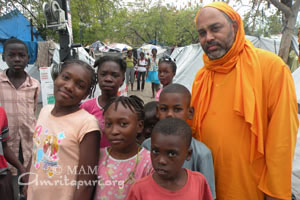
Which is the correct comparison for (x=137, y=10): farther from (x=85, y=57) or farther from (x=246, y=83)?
(x=246, y=83)

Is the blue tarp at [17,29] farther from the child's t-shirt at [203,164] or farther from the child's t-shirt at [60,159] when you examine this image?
the child's t-shirt at [203,164]

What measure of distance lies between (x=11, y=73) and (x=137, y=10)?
95.1 ft

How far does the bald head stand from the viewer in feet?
5.56

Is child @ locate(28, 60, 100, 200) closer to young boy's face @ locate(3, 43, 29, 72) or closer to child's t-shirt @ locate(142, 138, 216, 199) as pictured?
child's t-shirt @ locate(142, 138, 216, 199)

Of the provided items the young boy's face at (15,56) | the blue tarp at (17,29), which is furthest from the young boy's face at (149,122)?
the blue tarp at (17,29)

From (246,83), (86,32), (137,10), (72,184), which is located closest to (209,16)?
(246,83)

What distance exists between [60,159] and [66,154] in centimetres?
5

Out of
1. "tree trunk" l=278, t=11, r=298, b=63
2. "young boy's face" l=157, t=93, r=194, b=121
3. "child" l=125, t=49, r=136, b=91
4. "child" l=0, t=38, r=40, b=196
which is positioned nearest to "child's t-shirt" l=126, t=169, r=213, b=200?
"young boy's face" l=157, t=93, r=194, b=121

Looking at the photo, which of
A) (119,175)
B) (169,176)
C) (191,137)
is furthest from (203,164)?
(119,175)

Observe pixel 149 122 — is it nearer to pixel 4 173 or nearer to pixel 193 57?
pixel 4 173

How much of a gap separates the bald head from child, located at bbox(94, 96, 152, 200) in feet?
2.32

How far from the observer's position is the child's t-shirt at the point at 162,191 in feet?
4.32

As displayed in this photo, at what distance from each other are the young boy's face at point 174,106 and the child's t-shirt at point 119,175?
42 centimetres

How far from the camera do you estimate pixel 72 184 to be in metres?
1.51
